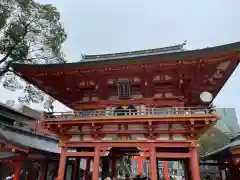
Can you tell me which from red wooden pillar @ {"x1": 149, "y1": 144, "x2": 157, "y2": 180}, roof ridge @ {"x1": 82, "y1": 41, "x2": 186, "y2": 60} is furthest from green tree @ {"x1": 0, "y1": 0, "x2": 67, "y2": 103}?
red wooden pillar @ {"x1": 149, "y1": 144, "x2": 157, "y2": 180}

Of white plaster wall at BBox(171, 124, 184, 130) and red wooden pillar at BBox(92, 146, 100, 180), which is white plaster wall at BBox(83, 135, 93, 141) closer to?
red wooden pillar at BBox(92, 146, 100, 180)

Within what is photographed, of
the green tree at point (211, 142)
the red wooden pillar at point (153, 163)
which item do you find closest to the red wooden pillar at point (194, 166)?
the red wooden pillar at point (153, 163)

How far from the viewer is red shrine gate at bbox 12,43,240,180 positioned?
8.38 metres

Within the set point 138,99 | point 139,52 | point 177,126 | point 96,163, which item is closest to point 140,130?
point 177,126

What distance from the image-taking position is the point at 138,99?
10258 mm

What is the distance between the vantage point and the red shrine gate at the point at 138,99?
8383mm

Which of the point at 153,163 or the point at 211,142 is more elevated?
the point at 211,142

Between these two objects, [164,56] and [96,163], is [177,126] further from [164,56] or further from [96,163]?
[96,163]

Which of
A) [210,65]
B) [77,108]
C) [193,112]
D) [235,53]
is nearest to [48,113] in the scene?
[77,108]

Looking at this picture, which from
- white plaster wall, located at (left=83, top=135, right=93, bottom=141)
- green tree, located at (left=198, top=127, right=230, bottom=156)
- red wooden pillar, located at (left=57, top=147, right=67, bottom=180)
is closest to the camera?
red wooden pillar, located at (left=57, top=147, right=67, bottom=180)

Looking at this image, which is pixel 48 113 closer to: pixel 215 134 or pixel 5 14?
pixel 5 14

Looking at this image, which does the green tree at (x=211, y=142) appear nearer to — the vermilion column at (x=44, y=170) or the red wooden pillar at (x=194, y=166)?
the red wooden pillar at (x=194, y=166)

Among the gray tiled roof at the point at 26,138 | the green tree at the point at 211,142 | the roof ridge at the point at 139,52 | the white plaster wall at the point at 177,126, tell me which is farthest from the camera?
the green tree at the point at 211,142

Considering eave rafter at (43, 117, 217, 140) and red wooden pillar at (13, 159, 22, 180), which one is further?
red wooden pillar at (13, 159, 22, 180)
